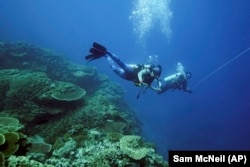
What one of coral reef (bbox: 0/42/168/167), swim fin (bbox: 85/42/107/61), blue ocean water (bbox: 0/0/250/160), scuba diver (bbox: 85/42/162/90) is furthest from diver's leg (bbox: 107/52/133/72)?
blue ocean water (bbox: 0/0/250/160)

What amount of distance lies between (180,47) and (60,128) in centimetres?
12157

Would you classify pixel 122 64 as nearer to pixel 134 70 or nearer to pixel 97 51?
pixel 134 70

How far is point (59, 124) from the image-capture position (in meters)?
8.72

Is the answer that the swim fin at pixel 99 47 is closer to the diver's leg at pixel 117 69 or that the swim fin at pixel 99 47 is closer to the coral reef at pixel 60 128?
the diver's leg at pixel 117 69

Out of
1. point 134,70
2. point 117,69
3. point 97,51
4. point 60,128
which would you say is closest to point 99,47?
point 97,51

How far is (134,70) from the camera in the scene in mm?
10609

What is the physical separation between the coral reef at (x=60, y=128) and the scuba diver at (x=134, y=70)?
1.38 metres

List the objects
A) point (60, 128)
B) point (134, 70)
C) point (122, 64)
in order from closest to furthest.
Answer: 1. point (60, 128)
2. point (134, 70)
3. point (122, 64)

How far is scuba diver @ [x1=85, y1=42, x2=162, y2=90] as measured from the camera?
31.6ft

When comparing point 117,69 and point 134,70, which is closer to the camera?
point 134,70

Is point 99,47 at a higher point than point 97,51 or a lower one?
higher

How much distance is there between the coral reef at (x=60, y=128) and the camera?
579 centimetres

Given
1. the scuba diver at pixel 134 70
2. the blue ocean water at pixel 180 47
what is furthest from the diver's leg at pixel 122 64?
the blue ocean water at pixel 180 47

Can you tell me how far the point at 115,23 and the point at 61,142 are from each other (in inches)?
6467
